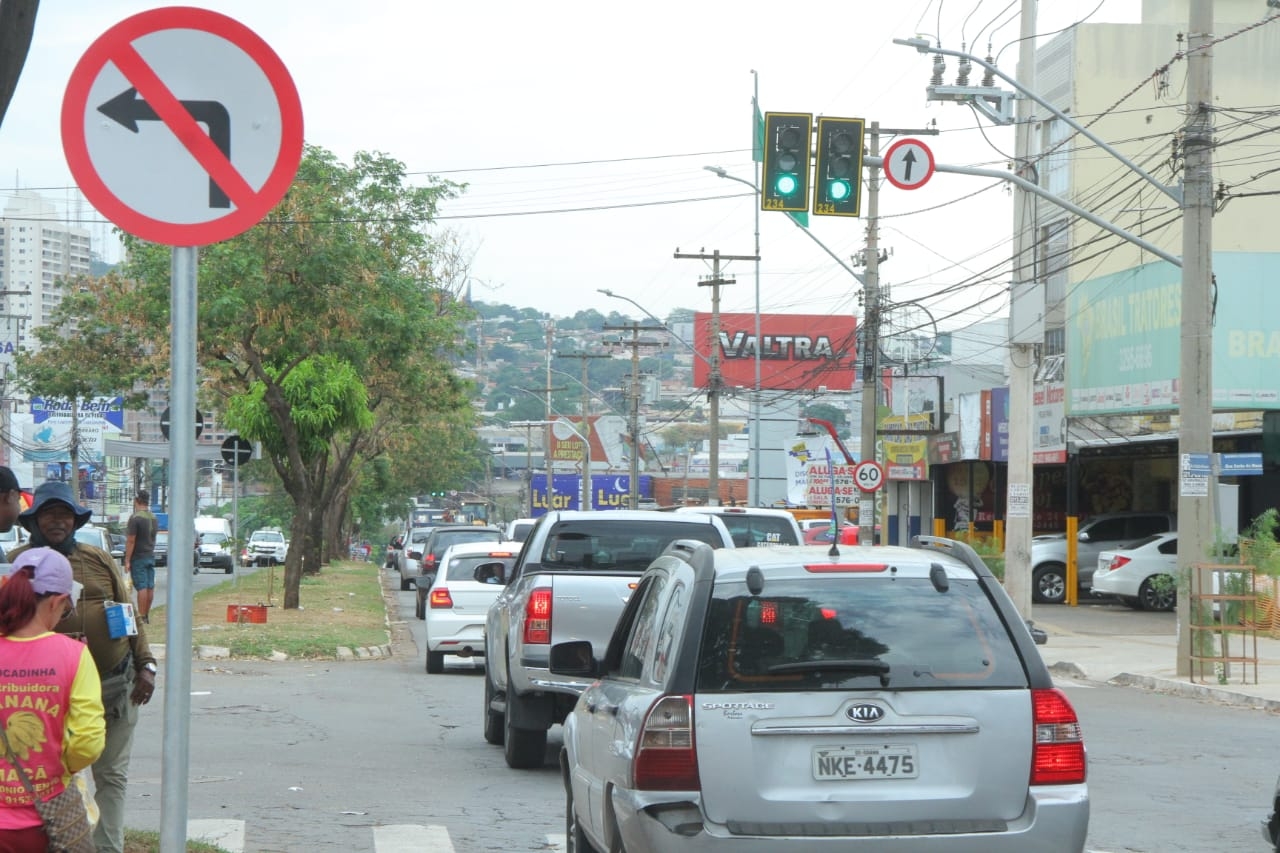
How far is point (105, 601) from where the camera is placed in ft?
23.2

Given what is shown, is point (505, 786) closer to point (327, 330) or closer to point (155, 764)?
point (155, 764)

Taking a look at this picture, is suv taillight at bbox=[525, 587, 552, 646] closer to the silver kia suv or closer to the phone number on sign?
the silver kia suv

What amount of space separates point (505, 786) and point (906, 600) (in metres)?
5.69

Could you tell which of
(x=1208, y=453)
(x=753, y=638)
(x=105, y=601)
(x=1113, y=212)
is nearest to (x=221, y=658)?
(x=1208, y=453)

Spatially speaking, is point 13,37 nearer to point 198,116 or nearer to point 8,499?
point 8,499

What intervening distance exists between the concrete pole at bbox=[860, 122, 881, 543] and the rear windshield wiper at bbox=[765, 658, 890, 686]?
90.1 feet

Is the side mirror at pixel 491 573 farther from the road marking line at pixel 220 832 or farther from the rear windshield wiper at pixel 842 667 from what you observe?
the rear windshield wiper at pixel 842 667

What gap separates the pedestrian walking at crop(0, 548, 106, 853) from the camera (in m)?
4.83

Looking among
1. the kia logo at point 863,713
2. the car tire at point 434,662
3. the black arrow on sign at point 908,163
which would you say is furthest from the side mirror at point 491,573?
the black arrow on sign at point 908,163

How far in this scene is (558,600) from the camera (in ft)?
38.1

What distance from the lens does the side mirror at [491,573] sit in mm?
13768

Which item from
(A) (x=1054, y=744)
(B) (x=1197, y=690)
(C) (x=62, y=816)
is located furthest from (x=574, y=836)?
(B) (x=1197, y=690)

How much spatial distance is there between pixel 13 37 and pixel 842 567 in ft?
13.8

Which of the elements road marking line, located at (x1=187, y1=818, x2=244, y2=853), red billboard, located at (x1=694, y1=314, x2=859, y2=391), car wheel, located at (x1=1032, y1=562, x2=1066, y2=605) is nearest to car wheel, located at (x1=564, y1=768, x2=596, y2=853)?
road marking line, located at (x1=187, y1=818, x2=244, y2=853)
